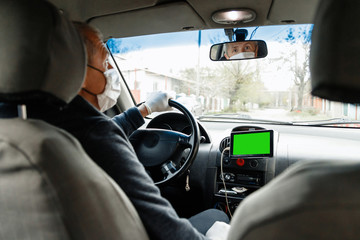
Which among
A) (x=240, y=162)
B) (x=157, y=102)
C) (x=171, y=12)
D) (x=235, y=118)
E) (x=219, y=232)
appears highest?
(x=171, y=12)

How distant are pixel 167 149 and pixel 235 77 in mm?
1555

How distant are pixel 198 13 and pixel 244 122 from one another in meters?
1.34

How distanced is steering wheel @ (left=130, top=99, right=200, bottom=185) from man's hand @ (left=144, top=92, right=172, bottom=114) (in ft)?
0.14

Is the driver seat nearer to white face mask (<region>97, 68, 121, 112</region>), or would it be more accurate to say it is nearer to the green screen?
white face mask (<region>97, 68, 121, 112</region>)

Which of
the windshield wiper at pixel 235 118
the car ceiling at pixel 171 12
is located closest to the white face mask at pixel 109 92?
the car ceiling at pixel 171 12

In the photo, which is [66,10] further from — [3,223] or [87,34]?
[3,223]

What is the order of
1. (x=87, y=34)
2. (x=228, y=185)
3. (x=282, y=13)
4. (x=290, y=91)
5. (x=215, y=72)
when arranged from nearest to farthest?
(x=87, y=34)
(x=282, y=13)
(x=228, y=185)
(x=290, y=91)
(x=215, y=72)

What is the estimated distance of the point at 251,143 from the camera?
2.59m

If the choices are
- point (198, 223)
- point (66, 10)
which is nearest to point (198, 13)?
point (66, 10)

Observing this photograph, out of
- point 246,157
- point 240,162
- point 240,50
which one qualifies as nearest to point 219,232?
point 246,157

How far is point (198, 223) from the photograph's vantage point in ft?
6.87

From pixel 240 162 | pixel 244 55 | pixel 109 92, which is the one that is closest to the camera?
pixel 109 92

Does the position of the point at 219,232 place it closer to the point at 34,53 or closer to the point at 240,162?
the point at 240,162

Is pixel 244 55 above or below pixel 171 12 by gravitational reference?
below
